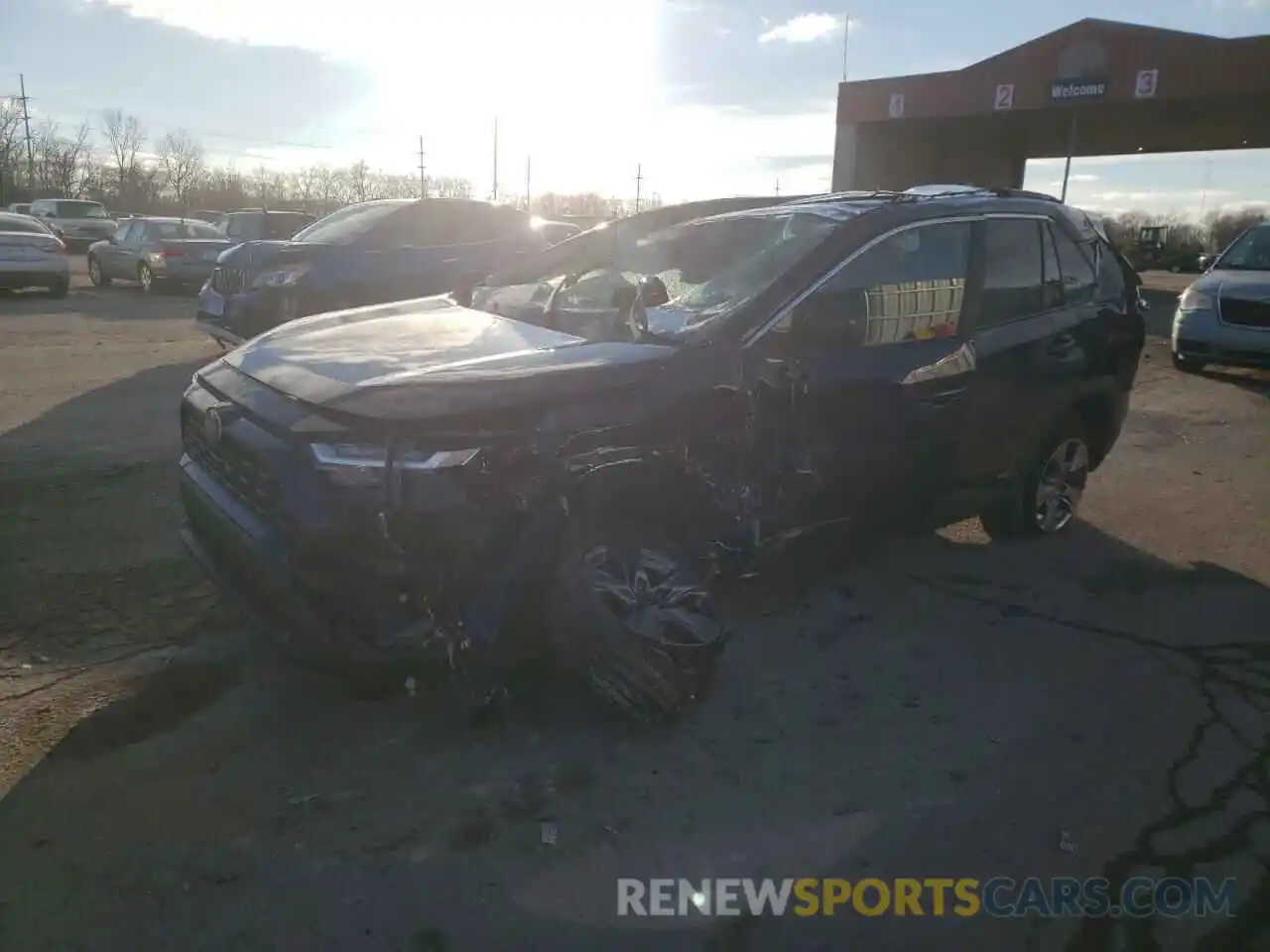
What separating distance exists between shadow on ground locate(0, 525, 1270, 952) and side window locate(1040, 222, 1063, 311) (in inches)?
72.0

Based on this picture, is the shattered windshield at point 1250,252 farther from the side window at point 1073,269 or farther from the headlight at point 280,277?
the headlight at point 280,277

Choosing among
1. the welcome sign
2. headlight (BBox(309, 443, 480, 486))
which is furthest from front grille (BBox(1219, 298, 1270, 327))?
the welcome sign

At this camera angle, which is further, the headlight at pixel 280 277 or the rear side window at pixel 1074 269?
the headlight at pixel 280 277

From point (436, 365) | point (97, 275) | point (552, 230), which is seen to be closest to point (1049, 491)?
point (436, 365)

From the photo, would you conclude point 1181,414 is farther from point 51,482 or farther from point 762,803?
→ point 51,482

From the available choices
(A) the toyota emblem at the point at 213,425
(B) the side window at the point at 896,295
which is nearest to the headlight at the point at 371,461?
(A) the toyota emblem at the point at 213,425

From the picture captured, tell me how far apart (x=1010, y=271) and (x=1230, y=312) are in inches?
324

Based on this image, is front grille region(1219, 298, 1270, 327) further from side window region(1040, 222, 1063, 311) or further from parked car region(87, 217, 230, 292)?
parked car region(87, 217, 230, 292)

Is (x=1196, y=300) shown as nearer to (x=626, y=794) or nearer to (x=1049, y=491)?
(x=1049, y=491)

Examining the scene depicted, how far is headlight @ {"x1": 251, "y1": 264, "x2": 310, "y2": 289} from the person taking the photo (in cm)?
894

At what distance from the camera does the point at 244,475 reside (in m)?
3.22

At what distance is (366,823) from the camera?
2.84 m

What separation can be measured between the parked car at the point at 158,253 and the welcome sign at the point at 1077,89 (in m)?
20.8

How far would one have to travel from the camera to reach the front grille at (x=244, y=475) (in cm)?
304
